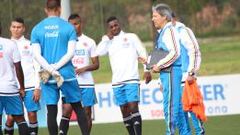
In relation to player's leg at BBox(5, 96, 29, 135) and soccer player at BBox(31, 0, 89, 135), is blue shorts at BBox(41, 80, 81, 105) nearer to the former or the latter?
soccer player at BBox(31, 0, 89, 135)

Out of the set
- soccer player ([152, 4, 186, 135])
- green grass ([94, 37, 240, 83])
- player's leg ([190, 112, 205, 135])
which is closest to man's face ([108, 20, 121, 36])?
player's leg ([190, 112, 205, 135])

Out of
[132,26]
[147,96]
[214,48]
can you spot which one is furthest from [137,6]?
[147,96]

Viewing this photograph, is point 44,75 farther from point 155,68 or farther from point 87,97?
point 87,97

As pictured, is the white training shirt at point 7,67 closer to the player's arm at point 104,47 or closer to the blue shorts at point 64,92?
the blue shorts at point 64,92

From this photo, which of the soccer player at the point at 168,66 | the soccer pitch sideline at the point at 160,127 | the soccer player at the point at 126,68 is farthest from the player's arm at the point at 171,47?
the soccer pitch sideline at the point at 160,127

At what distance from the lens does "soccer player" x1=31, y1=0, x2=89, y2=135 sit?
35.4 ft

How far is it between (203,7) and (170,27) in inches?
884

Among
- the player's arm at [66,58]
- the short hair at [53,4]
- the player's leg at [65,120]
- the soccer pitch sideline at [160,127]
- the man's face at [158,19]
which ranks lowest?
the soccer pitch sideline at [160,127]

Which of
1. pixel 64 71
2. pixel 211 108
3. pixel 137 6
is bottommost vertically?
pixel 211 108

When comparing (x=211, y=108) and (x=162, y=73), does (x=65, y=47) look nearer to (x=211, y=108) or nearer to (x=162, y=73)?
(x=162, y=73)

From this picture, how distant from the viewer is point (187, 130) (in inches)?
442

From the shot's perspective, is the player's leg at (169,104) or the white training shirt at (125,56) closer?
the player's leg at (169,104)

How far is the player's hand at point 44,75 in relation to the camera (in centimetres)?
1085

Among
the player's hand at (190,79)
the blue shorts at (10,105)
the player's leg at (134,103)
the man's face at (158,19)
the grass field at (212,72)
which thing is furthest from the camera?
the grass field at (212,72)
